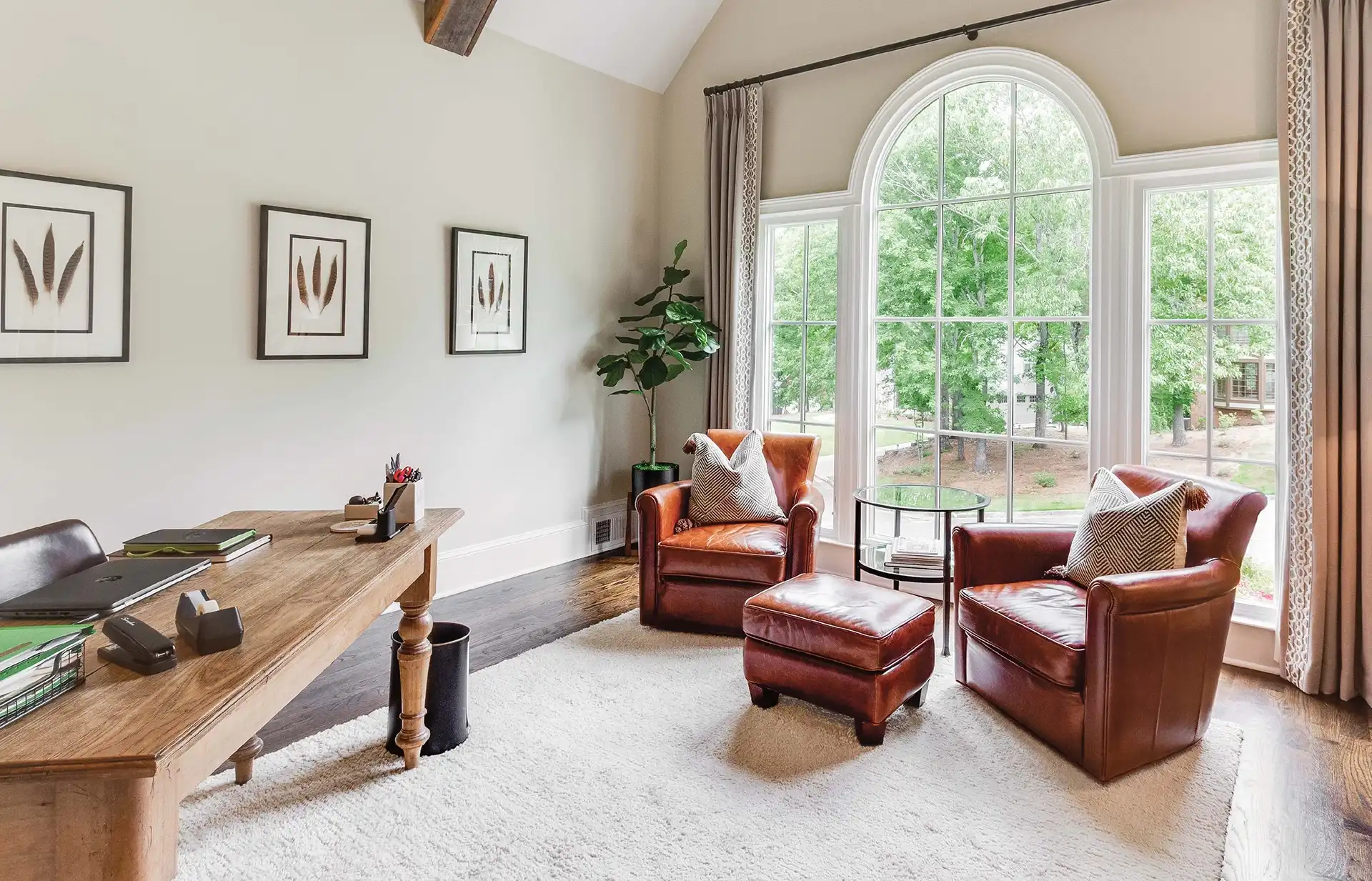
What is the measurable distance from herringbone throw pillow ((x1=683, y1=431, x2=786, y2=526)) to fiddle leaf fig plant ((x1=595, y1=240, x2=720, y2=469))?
0.80 metres

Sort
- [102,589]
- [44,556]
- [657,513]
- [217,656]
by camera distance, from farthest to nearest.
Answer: [657,513]
[44,556]
[102,589]
[217,656]

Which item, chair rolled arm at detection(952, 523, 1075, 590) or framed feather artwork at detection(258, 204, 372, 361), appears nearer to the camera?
chair rolled arm at detection(952, 523, 1075, 590)

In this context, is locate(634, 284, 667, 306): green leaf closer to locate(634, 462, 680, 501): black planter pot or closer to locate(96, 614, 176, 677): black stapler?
locate(634, 462, 680, 501): black planter pot

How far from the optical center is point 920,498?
147 inches

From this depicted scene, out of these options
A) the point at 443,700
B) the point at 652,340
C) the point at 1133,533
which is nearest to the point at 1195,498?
the point at 1133,533

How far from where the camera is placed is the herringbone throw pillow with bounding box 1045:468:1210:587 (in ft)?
9.02

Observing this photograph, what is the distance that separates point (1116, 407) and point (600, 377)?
2974 millimetres

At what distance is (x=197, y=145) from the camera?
3.25 meters

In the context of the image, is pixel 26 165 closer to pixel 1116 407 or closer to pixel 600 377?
pixel 600 377

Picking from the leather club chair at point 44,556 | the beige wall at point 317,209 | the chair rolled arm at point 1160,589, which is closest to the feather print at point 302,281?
the beige wall at point 317,209

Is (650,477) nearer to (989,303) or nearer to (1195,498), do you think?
(989,303)

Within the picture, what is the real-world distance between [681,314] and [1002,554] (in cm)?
239

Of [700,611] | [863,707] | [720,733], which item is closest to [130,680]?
[720,733]

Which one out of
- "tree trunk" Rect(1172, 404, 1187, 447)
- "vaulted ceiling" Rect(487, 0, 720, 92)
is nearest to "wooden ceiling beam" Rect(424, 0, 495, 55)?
"vaulted ceiling" Rect(487, 0, 720, 92)
